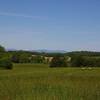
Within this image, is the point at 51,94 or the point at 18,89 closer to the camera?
the point at 51,94

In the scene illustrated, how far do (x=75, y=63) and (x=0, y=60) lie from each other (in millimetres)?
18656

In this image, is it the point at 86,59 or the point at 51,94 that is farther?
the point at 86,59

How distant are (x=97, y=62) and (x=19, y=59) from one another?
3003 centimetres

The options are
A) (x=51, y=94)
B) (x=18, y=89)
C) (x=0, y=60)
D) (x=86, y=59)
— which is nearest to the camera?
(x=51, y=94)

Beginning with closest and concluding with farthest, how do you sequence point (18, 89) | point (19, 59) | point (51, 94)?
point (51, 94) → point (18, 89) → point (19, 59)

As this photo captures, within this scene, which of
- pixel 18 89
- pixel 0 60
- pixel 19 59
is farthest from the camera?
pixel 19 59

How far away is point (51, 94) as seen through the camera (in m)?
7.47

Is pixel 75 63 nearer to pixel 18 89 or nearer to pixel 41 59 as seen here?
pixel 41 59

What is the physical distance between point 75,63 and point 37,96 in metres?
68.7

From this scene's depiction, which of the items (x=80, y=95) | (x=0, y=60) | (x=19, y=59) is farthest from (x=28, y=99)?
(x=19, y=59)

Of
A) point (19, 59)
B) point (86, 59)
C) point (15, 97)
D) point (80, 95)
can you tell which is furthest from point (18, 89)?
point (19, 59)

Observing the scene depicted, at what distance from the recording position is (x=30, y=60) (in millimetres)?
96312

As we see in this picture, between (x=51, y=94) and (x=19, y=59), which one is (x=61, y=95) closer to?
(x=51, y=94)

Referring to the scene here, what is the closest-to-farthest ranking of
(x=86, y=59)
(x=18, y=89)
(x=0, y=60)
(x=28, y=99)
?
(x=28, y=99)
(x=18, y=89)
(x=0, y=60)
(x=86, y=59)
